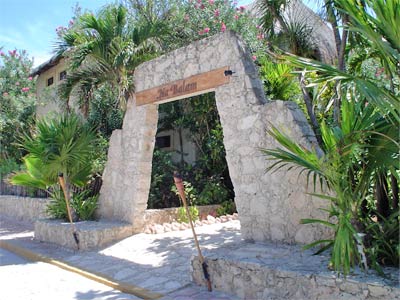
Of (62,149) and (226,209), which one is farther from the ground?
(62,149)

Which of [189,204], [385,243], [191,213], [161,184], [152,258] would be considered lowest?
[152,258]

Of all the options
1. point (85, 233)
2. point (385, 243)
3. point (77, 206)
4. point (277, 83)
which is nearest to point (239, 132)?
point (277, 83)

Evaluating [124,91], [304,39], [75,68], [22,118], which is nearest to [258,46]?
[304,39]

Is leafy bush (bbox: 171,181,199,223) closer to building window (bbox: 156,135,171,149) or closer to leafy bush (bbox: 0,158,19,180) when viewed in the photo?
building window (bbox: 156,135,171,149)

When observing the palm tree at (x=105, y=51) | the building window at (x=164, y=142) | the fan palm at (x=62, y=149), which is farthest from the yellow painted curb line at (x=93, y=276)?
the building window at (x=164, y=142)

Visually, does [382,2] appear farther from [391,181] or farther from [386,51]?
[391,181]

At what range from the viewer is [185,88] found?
24.0ft

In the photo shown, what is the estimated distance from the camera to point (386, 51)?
332 cm

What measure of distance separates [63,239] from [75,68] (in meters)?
3.72

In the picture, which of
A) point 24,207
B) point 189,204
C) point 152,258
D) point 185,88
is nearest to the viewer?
point 152,258

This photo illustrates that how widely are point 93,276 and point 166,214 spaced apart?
361 cm

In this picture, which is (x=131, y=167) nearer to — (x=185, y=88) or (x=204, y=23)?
(x=185, y=88)

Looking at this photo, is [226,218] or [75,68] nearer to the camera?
[75,68]

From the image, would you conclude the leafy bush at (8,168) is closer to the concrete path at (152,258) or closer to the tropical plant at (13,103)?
the tropical plant at (13,103)
